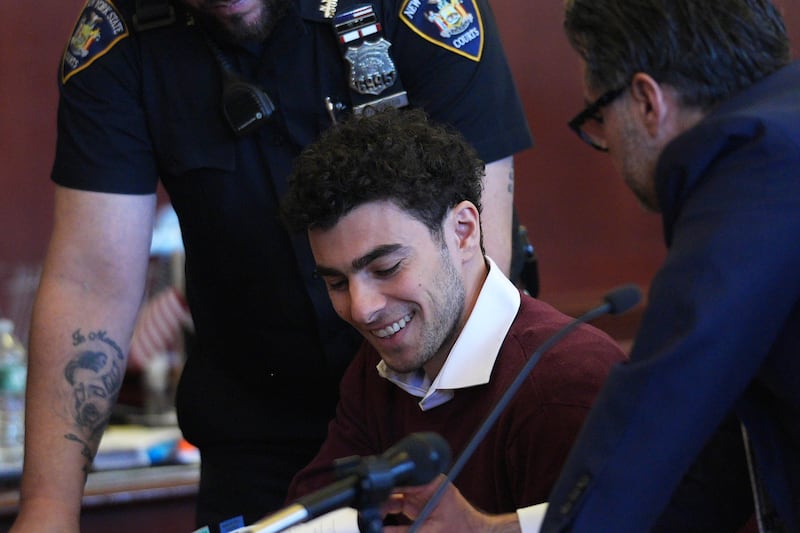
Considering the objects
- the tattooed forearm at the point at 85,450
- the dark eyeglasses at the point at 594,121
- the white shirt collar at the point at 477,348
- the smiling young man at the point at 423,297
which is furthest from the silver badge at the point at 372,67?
the tattooed forearm at the point at 85,450

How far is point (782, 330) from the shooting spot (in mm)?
1115

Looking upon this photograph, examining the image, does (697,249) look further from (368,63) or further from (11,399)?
(11,399)

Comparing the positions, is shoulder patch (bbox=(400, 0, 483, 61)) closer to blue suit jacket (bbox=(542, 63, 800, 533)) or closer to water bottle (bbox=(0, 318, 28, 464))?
blue suit jacket (bbox=(542, 63, 800, 533))

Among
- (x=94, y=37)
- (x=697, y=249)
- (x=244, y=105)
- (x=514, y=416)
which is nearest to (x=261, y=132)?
(x=244, y=105)

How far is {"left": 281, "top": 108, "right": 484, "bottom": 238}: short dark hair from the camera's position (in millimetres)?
1671

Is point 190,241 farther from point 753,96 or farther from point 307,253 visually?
point 753,96

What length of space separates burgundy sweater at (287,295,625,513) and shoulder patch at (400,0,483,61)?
406 mm

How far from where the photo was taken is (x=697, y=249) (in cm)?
108

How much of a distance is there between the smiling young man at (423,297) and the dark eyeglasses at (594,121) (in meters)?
0.32

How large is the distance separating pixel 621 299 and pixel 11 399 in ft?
8.46

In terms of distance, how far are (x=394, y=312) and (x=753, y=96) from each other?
2.07 ft

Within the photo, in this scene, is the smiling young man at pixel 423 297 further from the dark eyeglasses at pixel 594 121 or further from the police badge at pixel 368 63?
the dark eyeglasses at pixel 594 121

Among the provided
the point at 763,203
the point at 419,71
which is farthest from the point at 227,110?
the point at 763,203

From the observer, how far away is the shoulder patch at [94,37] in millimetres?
1965
